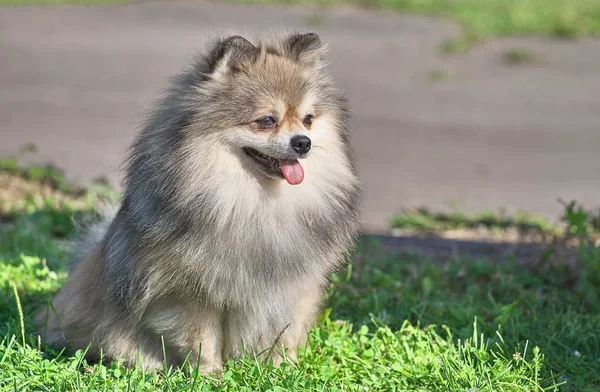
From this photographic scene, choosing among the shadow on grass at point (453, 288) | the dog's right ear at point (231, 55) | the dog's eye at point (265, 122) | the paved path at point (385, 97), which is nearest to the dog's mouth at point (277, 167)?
the dog's eye at point (265, 122)

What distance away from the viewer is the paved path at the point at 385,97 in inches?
325

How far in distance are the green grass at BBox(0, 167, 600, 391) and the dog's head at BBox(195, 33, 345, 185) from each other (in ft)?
3.01

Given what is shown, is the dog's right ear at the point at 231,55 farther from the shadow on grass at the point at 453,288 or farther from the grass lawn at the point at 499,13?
the grass lawn at the point at 499,13

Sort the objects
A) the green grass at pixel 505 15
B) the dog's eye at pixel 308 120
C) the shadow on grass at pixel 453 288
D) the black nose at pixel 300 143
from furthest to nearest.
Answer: the green grass at pixel 505 15
the shadow on grass at pixel 453 288
the dog's eye at pixel 308 120
the black nose at pixel 300 143

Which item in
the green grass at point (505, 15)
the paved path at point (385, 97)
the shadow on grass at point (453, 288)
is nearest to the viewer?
the shadow on grass at point (453, 288)

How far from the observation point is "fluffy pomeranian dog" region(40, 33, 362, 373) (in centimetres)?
353

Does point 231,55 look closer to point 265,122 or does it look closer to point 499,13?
point 265,122

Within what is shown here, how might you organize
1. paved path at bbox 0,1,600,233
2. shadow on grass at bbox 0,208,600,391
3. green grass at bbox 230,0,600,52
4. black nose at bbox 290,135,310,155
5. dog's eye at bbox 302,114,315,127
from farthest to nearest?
green grass at bbox 230,0,600,52 < paved path at bbox 0,1,600,233 < shadow on grass at bbox 0,208,600,391 < dog's eye at bbox 302,114,315,127 < black nose at bbox 290,135,310,155

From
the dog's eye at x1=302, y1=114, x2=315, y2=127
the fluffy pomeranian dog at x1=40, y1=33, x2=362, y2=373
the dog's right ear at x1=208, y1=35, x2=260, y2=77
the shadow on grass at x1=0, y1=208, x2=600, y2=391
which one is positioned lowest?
the shadow on grass at x1=0, y1=208, x2=600, y2=391

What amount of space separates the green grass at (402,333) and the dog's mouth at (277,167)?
0.83 meters

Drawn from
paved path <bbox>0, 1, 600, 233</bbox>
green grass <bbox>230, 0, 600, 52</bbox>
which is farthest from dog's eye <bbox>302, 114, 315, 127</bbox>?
green grass <bbox>230, 0, 600, 52</bbox>

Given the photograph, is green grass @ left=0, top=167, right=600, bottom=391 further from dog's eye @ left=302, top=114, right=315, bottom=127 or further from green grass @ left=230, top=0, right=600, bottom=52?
green grass @ left=230, top=0, right=600, bottom=52

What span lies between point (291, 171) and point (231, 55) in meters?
0.57

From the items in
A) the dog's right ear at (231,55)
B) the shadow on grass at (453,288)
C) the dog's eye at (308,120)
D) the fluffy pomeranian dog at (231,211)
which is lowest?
the shadow on grass at (453,288)
